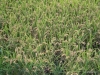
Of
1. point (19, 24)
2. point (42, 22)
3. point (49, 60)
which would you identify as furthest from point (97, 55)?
point (19, 24)

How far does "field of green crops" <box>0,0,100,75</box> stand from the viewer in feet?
6.98

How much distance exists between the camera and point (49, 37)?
2479mm

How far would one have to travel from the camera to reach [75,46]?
2.23 metres

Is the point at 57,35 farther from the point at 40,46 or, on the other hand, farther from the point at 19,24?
the point at 19,24

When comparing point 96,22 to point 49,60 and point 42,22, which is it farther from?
point 49,60

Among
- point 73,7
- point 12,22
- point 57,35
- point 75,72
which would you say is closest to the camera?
point 75,72

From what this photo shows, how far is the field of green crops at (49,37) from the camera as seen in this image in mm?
2127

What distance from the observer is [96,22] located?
259 centimetres

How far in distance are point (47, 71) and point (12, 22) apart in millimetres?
755

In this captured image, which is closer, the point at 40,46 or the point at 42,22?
the point at 40,46

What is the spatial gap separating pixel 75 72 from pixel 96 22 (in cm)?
74

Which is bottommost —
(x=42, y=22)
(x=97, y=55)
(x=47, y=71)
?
(x=47, y=71)

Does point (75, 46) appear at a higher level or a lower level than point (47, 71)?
higher

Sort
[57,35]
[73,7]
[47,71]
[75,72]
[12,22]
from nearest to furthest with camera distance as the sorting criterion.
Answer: [75,72], [47,71], [57,35], [12,22], [73,7]
